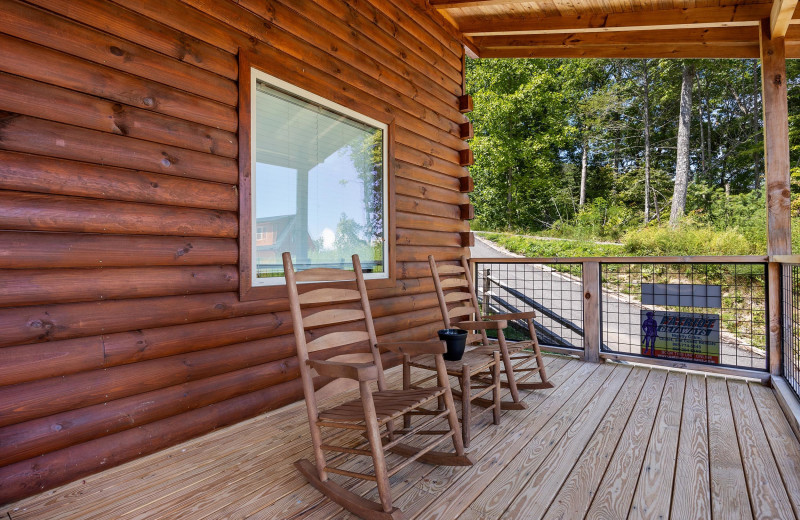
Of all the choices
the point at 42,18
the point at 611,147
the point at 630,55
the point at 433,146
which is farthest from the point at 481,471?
the point at 611,147

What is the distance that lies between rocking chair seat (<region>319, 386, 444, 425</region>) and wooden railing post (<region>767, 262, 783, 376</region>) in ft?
9.14

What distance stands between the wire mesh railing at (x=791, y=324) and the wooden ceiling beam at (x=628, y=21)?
6.40 feet

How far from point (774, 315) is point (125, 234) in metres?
4.11

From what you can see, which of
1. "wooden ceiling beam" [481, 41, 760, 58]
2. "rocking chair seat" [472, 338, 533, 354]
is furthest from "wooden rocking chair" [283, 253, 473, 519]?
"wooden ceiling beam" [481, 41, 760, 58]

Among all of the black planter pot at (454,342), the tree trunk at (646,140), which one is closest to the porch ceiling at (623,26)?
the black planter pot at (454,342)

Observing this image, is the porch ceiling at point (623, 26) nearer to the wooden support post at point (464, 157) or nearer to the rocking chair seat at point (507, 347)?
the wooden support post at point (464, 157)

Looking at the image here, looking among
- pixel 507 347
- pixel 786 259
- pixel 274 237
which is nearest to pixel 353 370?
pixel 274 237

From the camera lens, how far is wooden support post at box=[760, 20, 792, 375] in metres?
2.87

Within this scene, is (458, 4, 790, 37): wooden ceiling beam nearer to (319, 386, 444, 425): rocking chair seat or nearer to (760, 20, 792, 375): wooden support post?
(760, 20, 792, 375): wooden support post

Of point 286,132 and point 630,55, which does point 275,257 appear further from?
point 630,55

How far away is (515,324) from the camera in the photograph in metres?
5.39

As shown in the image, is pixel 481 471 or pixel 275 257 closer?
pixel 481 471

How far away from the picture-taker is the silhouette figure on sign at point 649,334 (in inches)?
131

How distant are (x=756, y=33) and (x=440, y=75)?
265 centimetres
